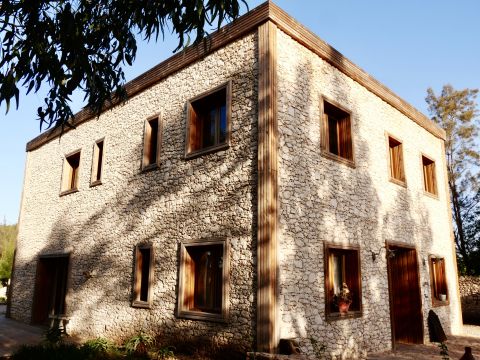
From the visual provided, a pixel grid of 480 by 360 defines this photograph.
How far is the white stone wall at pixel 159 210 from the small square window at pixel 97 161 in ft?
1.02

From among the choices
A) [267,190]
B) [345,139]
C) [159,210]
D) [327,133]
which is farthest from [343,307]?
[159,210]

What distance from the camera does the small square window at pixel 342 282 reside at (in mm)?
8081

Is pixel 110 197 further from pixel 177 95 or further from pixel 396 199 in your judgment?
pixel 396 199

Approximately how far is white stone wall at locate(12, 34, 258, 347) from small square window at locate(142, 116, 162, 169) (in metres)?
0.22

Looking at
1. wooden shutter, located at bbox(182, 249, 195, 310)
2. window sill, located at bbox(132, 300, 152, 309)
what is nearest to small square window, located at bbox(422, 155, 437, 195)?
wooden shutter, located at bbox(182, 249, 195, 310)

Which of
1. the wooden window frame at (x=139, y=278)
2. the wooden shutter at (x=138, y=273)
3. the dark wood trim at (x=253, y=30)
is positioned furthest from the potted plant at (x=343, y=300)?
the dark wood trim at (x=253, y=30)

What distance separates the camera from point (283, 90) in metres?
7.98

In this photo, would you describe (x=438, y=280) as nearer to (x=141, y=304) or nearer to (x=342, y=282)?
(x=342, y=282)

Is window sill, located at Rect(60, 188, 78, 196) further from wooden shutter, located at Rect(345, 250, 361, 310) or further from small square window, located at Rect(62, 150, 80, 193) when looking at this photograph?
wooden shutter, located at Rect(345, 250, 361, 310)

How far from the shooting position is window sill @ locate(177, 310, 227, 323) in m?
7.36

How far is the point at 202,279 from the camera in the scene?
27.3 ft

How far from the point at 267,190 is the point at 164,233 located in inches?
118

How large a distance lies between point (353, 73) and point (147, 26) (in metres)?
6.56

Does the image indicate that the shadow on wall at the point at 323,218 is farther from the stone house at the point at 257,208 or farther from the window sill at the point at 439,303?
the window sill at the point at 439,303
